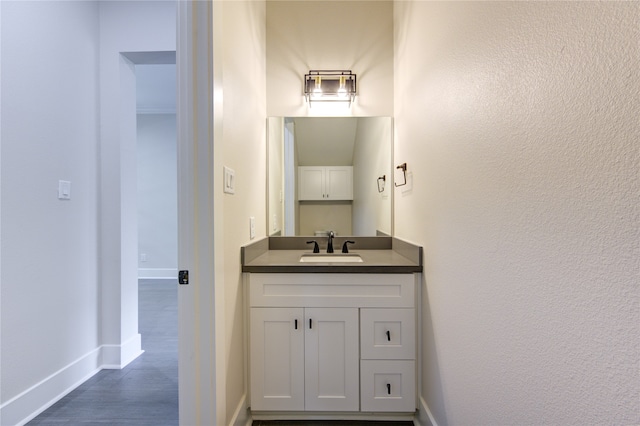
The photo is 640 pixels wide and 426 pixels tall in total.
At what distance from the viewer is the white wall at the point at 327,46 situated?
198cm

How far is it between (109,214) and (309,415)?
1857 millimetres

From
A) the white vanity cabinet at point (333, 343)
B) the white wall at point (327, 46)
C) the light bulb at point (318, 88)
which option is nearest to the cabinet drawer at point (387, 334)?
the white vanity cabinet at point (333, 343)

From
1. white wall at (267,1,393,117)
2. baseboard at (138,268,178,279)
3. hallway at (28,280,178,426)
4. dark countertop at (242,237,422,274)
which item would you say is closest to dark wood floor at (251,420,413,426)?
hallway at (28,280,178,426)

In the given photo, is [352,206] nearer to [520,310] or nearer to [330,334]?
[330,334]

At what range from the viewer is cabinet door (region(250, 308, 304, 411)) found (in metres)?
1.43

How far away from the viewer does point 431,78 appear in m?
1.27

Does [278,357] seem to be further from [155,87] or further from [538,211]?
[155,87]

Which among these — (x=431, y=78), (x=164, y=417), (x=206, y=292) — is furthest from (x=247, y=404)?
(x=431, y=78)

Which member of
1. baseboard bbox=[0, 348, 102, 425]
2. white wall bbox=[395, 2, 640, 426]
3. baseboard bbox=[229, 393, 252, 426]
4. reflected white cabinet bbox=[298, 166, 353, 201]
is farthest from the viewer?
reflected white cabinet bbox=[298, 166, 353, 201]

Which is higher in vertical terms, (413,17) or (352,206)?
(413,17)

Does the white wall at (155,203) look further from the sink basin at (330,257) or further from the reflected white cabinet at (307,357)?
the reflected white cabinet at (307,357)

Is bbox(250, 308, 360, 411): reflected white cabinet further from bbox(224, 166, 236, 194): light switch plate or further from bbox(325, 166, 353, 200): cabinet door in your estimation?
bbox(325, 166, 353, 200): cabinet door

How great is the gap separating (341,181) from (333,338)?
3.73ft

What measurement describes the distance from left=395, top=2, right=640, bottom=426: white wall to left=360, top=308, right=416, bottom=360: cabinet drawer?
259mm
